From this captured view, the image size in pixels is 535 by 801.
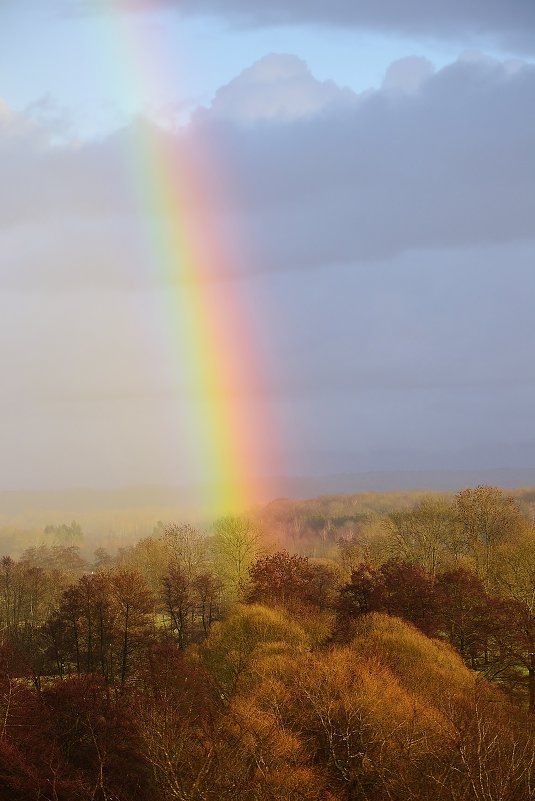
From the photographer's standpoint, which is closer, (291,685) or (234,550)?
(291,685)

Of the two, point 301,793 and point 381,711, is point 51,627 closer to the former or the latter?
point 381,711

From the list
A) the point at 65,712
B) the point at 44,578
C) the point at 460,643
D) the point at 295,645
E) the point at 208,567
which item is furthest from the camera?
the point at 208,567

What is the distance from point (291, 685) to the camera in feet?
118

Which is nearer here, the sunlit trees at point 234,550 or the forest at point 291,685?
the forest at point 291,685

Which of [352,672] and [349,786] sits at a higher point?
[352,672]

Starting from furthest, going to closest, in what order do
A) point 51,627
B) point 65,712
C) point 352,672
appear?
point 51,627 < point 65,712 < point 352,672

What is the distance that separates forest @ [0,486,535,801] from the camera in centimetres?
2602

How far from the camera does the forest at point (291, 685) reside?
26.0 meters

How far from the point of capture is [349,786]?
27875 mm

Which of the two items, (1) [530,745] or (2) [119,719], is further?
(2) [119,719]

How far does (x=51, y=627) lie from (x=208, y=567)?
4080cm

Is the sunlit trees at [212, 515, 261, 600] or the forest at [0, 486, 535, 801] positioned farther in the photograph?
the sunlit trees at [212, 515, 261, 600]

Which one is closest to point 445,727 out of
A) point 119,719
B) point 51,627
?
point 119,719

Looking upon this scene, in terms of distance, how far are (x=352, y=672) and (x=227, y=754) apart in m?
9.71
